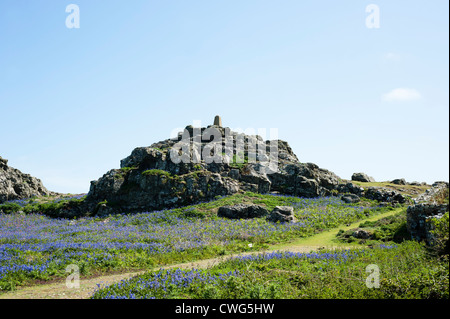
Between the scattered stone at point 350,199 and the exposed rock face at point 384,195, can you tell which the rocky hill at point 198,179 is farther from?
the scattered stone at point 350,199

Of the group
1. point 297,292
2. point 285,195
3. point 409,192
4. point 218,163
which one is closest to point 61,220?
point 218,163

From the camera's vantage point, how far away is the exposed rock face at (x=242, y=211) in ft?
105

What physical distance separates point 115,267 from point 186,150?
27.4 m

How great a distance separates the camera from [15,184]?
4750 cm

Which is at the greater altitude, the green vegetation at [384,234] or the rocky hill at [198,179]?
the rocky hill at [198,179]

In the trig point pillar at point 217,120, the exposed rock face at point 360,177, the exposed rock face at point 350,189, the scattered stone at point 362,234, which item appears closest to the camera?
the scattered stone at point 362,234

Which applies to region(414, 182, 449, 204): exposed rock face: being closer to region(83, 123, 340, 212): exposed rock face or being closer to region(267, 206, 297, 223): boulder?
region(267, 206, 297, 223): boulder

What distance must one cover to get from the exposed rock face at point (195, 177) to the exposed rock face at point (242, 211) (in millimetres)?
6896

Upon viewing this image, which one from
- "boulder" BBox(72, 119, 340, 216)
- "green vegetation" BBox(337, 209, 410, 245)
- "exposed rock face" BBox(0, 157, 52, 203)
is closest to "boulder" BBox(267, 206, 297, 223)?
"green vegetation" BBox(337, 209, 410, 245)

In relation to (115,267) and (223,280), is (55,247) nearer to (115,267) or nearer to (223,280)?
(115,267)

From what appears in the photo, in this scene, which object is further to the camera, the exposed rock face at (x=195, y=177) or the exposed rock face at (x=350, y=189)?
the exposed rock face at (x=350, y=189)

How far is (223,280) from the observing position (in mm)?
11938

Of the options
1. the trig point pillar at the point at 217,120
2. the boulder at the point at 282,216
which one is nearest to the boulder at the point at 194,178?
the trig point pillar at the point at 217,120

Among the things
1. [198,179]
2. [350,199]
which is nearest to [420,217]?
[350,199]
